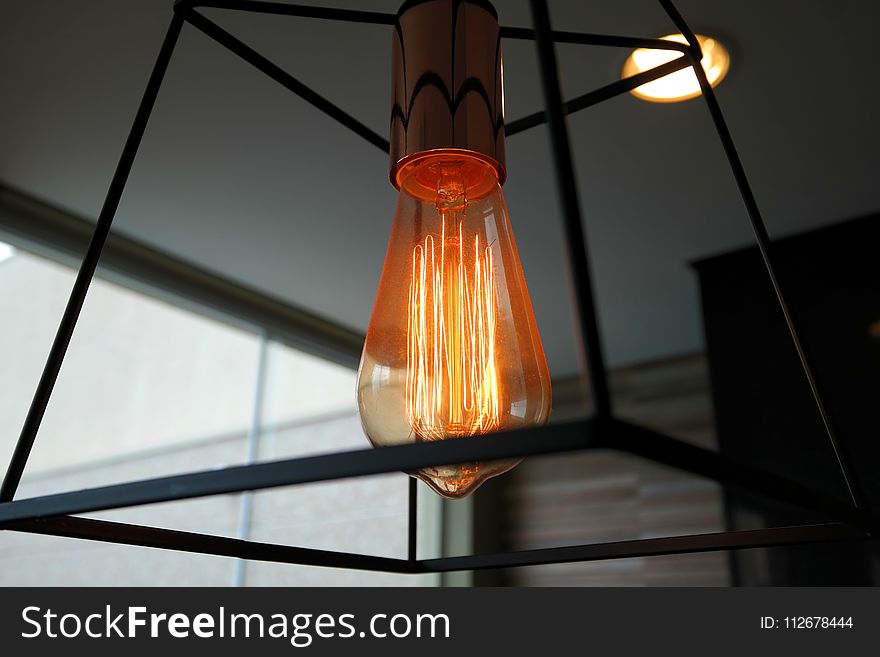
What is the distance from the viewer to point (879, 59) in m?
1.16

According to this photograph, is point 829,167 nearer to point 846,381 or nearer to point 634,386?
point 846,381

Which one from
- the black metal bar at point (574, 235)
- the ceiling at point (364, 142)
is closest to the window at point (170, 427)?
the ceiling at point (364, 142)

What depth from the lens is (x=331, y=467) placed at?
10.8 inches

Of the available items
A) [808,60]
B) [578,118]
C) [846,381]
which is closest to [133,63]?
[578,118]

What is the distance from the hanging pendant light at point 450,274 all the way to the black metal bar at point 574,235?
148 millimetres

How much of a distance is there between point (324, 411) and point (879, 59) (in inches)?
58.3

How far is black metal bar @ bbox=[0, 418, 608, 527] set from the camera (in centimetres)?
24

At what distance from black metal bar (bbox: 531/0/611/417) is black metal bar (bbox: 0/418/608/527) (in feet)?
0.05

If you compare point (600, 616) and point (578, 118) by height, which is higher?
point (578, 118)

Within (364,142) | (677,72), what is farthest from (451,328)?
(364,142)

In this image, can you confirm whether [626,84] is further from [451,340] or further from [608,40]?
[451,340]

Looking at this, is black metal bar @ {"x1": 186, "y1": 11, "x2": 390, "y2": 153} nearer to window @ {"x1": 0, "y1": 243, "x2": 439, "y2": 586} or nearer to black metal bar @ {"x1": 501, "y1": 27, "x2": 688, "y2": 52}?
black metal bar @ {"x1": 501, "y1": 27, "x2": 688, "y2": 52}

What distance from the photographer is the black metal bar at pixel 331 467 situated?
24 cm

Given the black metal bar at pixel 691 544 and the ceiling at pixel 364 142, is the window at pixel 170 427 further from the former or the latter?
the black metal bar at pixel 691 544
